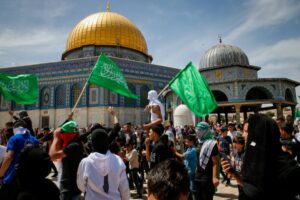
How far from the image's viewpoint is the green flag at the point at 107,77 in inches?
255

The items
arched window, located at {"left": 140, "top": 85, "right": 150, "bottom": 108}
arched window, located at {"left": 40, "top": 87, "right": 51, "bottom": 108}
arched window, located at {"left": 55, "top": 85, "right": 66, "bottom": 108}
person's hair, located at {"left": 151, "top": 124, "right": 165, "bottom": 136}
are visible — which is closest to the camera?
person's hair, located at {"left": 151, "top": 124, "right": 165, "bottom": 136}

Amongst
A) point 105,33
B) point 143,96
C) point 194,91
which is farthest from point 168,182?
point 105,33

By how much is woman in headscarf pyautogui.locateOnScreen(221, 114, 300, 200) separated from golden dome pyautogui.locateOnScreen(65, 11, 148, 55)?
28.5 meters

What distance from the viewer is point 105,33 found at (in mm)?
29562

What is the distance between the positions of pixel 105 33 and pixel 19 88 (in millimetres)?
22411

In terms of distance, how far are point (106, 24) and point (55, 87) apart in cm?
988

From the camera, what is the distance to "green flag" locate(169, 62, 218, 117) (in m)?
5.70

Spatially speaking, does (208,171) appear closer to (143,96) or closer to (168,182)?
(168,182)

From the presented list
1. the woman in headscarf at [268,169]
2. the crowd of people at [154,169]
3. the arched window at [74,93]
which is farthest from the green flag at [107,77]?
the arched window at [74,93]

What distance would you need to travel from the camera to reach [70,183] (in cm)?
336

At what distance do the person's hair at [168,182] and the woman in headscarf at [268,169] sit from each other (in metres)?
0.99

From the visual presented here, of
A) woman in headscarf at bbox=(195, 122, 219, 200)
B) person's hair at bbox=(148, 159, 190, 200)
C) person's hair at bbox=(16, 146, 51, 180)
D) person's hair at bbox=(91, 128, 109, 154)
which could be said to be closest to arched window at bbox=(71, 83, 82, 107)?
woman in headscarf at bbox=(195, 122, 219, 200)

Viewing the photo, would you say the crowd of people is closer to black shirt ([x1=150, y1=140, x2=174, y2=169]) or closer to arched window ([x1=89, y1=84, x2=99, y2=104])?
black shirt ([x1=150, y1=140, x2=174, y2=169])

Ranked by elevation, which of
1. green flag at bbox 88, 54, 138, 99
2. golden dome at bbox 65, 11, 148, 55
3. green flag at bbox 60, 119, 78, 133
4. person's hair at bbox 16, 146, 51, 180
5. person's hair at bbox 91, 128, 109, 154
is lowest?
person's hair at bbox 16, 146, 51, 180
